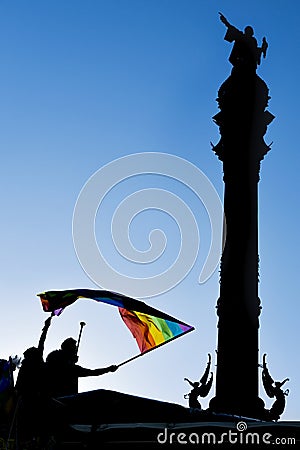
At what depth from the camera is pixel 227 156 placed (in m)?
26.2

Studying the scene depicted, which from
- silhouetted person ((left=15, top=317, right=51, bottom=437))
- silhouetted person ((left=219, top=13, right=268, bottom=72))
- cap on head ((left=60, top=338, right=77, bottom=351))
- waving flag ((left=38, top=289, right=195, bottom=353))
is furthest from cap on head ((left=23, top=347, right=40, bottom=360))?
silhouetted person ((left=219, top=13, right=268, bottom=72))

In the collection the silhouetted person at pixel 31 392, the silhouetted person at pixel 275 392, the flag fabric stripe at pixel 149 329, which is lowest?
the silhouetted person at pixel 31 392

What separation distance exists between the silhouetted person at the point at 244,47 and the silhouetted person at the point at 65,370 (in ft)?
65.3

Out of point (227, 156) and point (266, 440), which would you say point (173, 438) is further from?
point (227, 156)

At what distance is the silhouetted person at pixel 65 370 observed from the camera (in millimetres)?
8938

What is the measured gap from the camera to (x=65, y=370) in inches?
355

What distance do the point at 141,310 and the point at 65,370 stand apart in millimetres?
1299

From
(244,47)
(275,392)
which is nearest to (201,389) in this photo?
(275,392)

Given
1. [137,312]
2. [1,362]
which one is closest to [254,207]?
[137,312]

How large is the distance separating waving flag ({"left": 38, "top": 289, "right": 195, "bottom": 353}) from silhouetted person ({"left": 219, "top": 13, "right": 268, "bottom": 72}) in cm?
1904

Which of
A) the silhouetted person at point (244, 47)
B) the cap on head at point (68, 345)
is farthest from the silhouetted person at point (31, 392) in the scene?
the silhouetted person at point (244, 47)

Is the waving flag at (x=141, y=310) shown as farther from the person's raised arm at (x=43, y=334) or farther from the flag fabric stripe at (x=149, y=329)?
the person's raised arm at (x=43, y=334)

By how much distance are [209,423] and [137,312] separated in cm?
359

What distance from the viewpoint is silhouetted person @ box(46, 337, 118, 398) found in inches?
352
